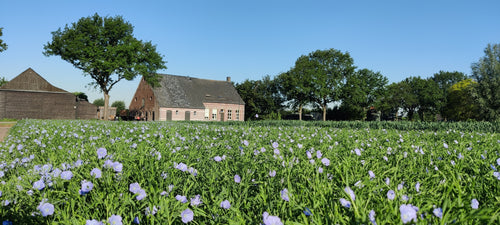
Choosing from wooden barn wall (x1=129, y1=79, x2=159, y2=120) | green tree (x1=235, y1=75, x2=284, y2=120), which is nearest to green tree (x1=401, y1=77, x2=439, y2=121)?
green tree (x1=235, y1=75, x2=284, y2=120)

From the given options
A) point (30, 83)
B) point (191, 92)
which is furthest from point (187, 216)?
point (30, 83)

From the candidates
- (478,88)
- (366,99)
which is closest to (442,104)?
(366,99)

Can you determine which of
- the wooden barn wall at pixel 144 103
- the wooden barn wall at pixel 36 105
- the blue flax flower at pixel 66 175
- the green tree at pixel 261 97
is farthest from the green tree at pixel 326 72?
the blue flax flower at pixel 66 175

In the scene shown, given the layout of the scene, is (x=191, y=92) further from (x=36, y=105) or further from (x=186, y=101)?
(x=36, y=105)

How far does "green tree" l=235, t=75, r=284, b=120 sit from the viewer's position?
5191cm

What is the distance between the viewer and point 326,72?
45.9 metres

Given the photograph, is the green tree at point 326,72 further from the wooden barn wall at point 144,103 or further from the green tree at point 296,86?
the wooden barn wall at point 144,103

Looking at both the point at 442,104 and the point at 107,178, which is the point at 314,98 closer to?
the point at 442,104

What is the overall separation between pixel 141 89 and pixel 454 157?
46.2 m

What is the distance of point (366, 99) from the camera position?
4778cm

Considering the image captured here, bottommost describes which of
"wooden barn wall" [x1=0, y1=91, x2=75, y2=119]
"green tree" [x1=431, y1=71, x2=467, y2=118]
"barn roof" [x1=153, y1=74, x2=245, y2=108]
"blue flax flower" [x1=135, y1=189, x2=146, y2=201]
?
"blue flax flower" [x1=135, y1=189, x2=146, y2=201]

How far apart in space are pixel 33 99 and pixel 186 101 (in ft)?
68.0

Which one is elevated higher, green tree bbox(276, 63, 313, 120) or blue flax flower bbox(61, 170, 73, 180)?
green tree bbox(276, 63, 313, 120)

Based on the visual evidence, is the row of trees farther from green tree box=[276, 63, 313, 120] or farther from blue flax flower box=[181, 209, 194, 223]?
blue flax flower box=[181, 209, 194, 223]
